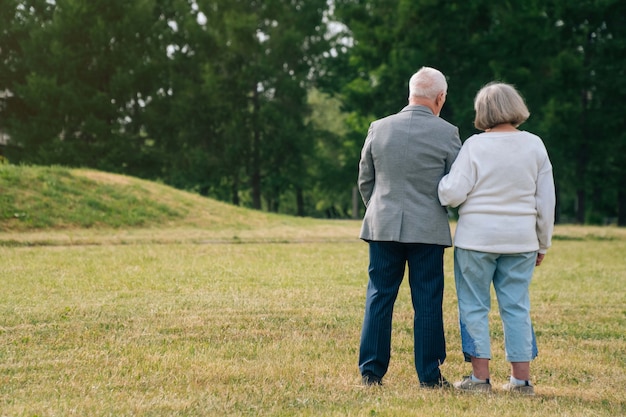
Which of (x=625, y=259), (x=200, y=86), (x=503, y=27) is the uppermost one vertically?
(x=503, y=27)

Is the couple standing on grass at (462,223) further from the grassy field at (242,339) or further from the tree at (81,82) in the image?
the tree at (81,82)

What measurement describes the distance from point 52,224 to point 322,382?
15.6m

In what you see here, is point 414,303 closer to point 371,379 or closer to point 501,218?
point 371,379

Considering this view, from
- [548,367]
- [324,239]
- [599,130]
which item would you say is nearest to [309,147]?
[599,130]

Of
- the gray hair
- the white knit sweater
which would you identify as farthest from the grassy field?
the gray hair

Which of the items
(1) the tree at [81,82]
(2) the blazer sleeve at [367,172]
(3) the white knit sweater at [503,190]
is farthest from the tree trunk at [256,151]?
(3) the white knit sweater at [503,190]

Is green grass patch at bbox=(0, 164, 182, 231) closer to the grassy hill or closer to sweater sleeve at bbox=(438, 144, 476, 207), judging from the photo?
the grassy hill

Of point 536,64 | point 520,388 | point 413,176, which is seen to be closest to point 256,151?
point 536,64

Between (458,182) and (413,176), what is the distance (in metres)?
0.33

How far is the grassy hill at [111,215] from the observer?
18516mm

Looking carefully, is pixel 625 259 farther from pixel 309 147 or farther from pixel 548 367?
pixel 309 147

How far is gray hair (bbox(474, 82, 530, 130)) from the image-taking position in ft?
16.0

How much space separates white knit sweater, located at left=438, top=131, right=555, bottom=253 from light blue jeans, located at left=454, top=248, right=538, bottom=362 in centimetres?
11

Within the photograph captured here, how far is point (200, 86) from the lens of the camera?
4312 cm
